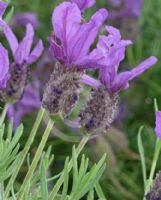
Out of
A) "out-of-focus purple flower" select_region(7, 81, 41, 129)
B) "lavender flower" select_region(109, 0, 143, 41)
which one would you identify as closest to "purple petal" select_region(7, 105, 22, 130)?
"out-of-focus purple flower" select_region(7, 81, 41, 129)

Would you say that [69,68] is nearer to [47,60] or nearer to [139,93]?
[47,60]

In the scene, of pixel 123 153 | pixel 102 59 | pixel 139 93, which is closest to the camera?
pixel 102 59

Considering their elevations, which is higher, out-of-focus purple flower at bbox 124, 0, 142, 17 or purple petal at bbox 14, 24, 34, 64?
purple petal at bbox 14, 24, 34, 64

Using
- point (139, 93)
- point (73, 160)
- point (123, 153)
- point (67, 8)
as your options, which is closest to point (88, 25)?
point (67, 8)

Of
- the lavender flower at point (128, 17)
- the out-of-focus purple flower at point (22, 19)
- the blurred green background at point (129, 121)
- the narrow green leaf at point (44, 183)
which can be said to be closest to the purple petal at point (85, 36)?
the narrow green leaf at point (44, 183)

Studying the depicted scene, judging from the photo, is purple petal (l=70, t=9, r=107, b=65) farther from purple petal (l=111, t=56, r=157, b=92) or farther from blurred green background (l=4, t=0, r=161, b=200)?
blurred green background (l=4, t=0, r=161, b=200)

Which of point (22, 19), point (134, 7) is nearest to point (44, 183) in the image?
point (22, 19)
